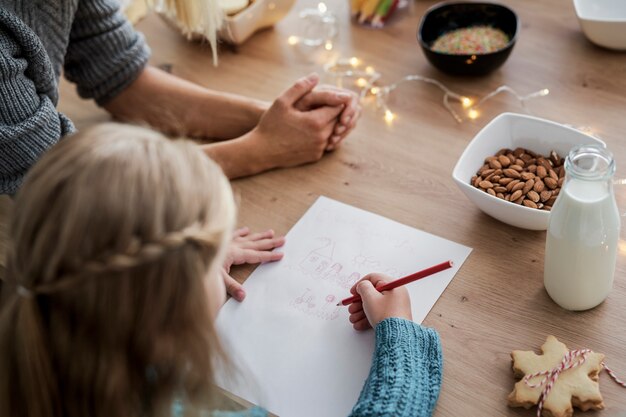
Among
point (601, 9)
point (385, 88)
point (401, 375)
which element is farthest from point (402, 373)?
point (601, 9)

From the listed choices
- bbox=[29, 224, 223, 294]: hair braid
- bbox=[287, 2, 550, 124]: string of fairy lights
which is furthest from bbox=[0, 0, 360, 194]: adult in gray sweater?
bbox=[29, 224, 223, 294]: hair braid

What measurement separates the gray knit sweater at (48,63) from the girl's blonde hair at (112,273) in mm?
374

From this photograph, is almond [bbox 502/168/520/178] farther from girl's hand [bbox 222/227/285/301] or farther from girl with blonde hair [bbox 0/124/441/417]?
girl with blonde hair [bbox 0/124/441/417]

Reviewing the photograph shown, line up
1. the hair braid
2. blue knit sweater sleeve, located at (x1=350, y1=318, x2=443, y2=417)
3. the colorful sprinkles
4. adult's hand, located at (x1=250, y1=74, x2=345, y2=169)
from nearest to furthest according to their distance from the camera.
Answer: the hair braid → blue knit sweater sleeve, located at (x1=350, y1=318, x2=443, y2=417) → adult's hand, located at (x1=250, y1=74, x2=345, y2=169) → the colorful sprinkles

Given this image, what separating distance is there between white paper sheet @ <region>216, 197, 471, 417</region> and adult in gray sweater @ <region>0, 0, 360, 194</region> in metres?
0.15

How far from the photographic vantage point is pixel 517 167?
1008 millimetres

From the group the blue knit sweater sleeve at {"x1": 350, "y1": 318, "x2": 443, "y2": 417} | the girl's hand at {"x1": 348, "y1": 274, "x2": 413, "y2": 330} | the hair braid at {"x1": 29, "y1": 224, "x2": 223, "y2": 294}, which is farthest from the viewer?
the girl's hand at {"x1": 348, "y1": 274, "x2": 413, "y2": 330}

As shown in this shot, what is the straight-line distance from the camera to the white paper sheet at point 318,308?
2.80ft

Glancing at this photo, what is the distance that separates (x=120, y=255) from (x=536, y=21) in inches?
41.7

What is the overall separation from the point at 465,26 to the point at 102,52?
0.66m

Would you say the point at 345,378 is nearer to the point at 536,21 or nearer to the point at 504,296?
the point at 504,296

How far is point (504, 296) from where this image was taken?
915 millimetres

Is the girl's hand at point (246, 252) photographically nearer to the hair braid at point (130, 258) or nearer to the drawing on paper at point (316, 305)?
the drawing on paper at point (316, 305)

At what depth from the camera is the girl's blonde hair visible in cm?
62
